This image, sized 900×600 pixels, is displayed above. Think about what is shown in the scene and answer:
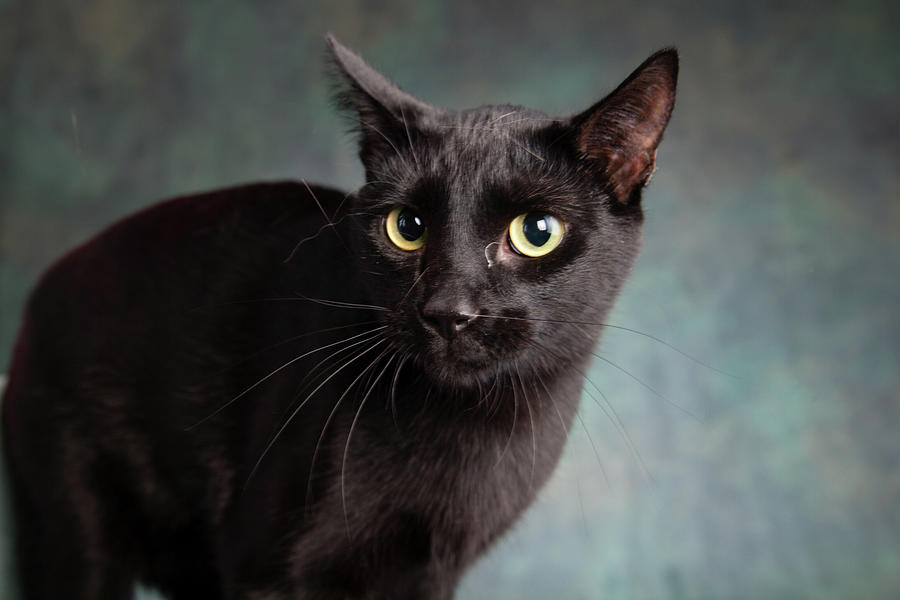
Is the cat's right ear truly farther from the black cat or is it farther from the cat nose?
the cat nose

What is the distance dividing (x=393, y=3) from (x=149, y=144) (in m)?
0.63

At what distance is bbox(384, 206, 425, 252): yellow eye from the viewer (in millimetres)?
1131

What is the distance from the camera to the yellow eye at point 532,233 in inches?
42.9

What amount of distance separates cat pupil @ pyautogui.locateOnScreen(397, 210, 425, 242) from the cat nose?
0.14 meters

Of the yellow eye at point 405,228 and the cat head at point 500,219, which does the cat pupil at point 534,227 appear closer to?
the cat head at point 500,219

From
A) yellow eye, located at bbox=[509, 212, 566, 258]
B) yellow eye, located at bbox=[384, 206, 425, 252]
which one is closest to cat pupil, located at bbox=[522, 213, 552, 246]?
yellow eye, located at bbox=[509, 212, 566, 258]

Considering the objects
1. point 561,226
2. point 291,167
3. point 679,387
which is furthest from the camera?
→ point 291,167

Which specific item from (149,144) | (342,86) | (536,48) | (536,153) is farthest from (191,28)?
(536,153)

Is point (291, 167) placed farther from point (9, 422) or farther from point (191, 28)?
point (9, 422)

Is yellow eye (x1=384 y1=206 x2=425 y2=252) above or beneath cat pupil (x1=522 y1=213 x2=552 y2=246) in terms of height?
beneath

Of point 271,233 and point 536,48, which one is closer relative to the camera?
point 271,233

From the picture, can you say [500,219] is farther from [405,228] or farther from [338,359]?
[338,359]

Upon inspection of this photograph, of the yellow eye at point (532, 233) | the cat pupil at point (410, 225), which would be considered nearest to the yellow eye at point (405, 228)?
the cat pupil at point (410, 225)

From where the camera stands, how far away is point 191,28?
217 centimetres
